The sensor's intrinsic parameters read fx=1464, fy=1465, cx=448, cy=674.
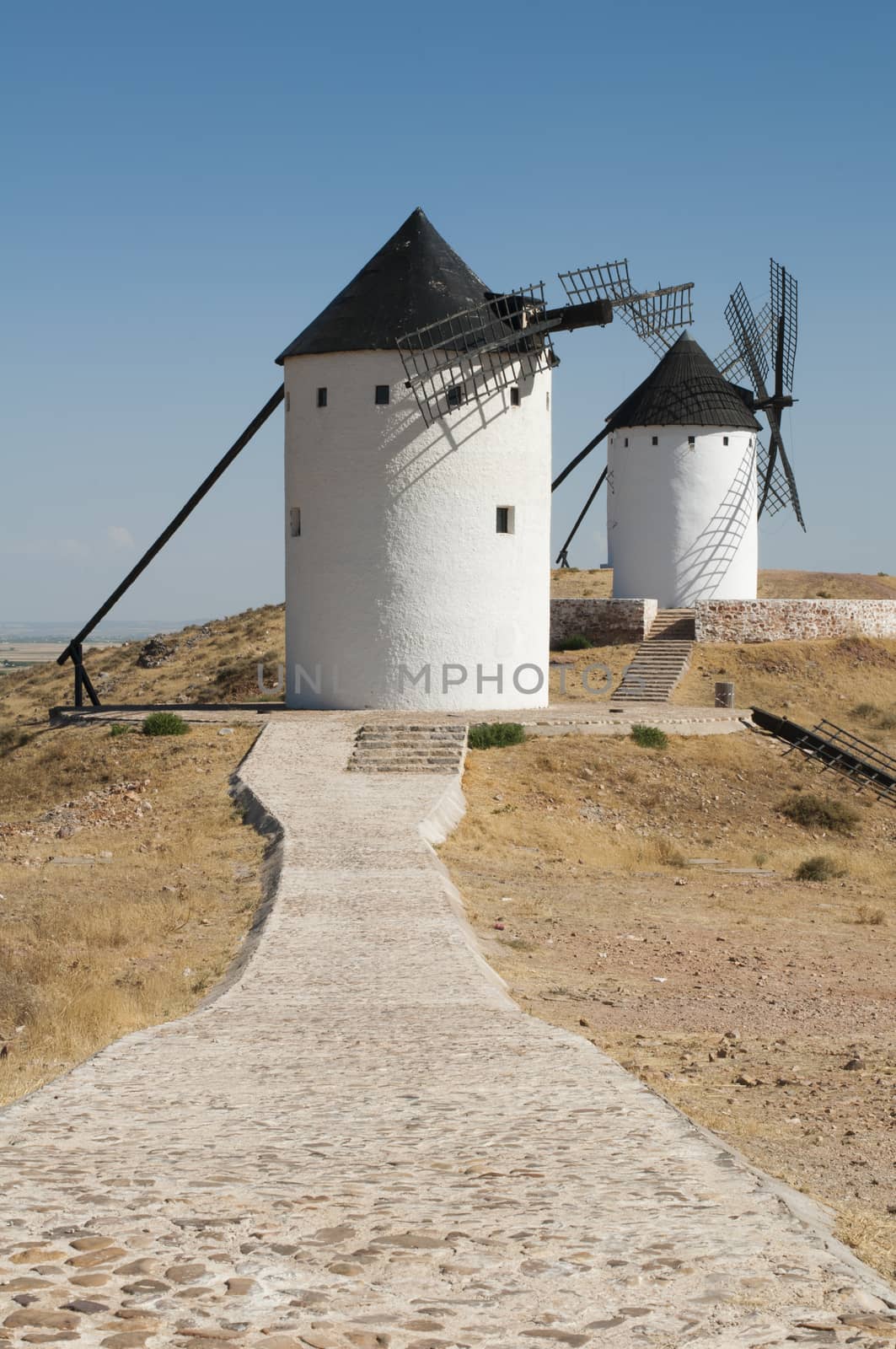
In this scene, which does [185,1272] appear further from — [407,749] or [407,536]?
[407,536]

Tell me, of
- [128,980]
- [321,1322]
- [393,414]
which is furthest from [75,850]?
[321,1322]

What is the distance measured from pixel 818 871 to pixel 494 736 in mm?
5610

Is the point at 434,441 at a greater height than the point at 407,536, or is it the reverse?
the point at 434,441

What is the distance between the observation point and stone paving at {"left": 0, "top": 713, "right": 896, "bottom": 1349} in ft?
14.1

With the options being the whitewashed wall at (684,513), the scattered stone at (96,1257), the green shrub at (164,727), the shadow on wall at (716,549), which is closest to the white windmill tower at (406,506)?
the green shrub at (164,727)

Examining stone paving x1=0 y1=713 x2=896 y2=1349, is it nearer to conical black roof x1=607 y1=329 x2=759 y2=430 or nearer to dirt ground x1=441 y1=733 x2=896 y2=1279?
dirt ground x1=441 y1=733 x2=896 y2=1279

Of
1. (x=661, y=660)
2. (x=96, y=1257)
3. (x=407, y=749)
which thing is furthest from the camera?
(x=661, y=660)

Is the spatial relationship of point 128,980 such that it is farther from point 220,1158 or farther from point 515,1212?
point 515,1212

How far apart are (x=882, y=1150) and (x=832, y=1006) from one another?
406 cm

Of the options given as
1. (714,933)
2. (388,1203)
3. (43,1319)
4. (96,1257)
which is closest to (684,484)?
(714,933)

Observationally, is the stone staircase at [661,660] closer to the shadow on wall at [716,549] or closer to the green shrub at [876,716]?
the shadow on wall at [716,549]

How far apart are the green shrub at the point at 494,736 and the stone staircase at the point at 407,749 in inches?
7.1

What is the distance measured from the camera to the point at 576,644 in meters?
33.9

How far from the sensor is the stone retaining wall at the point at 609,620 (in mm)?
33938
